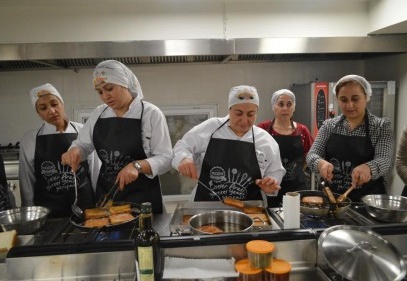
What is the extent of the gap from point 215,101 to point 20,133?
91.7 inches

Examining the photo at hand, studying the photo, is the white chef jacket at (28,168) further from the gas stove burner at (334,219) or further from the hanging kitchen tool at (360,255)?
the hanging kitchen tool at (360,255)

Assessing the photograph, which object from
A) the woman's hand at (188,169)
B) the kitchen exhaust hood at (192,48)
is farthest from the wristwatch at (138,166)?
the kitchen exhaust hood at (192,48)

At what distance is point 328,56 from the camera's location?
368 cm

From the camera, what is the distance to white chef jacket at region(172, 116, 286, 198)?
1920 millimetres

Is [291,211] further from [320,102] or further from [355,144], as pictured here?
[320,102]

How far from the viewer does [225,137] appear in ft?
6.52

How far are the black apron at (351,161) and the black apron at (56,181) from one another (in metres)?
1.59

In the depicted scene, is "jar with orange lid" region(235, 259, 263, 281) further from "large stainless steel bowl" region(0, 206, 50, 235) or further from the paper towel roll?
"large stainless steel bowl" region(0, 206, 50, 235)

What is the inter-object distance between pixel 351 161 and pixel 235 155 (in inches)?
Answer: 27.5

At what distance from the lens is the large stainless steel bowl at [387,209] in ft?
4.31

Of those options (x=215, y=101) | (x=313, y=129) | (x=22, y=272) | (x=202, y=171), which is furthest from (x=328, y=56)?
(x=22, y=272)

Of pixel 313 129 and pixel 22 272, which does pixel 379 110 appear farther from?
pixel 22 272

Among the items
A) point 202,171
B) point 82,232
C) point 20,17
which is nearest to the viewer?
point 82,232

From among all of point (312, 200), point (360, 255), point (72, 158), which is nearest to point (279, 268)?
point (360, 255)
